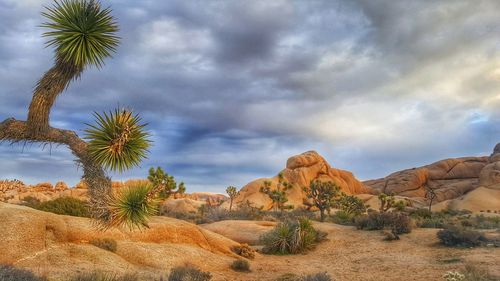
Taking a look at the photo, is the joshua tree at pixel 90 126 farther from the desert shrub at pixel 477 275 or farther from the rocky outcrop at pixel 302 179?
the rocky outcrop at pixel 302 179

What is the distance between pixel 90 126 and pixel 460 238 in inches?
662

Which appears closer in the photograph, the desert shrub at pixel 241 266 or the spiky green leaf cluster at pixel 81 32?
the spiky green leaf cluster at pixel 81 32

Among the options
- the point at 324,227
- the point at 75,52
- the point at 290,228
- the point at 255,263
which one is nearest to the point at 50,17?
the point at 75,52

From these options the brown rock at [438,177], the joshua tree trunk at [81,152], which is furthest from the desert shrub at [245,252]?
the brown rock at [438,177]

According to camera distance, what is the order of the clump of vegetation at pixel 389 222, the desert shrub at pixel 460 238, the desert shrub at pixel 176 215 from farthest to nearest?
the desert shrub at pixel 176 215 < the clump of vegetation at pixel 389 222 < the desert shrub at pixel 460 238

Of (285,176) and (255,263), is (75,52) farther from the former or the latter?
(285,176)

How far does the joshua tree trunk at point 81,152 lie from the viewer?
944 cm

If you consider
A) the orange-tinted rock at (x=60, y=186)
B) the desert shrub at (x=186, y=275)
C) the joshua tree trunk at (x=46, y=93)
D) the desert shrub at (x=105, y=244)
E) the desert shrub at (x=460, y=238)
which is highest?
the orange-tinted rock at (x=60, y=186)

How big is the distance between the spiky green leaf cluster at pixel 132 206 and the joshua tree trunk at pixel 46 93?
2.60 meters

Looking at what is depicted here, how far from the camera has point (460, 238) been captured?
725 inches

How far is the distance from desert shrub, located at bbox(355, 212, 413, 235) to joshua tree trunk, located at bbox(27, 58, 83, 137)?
57.4 ft

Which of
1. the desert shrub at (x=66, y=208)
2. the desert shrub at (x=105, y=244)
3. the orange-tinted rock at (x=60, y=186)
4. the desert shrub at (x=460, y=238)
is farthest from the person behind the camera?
the orange-tinted rock at (x=60, y=186)

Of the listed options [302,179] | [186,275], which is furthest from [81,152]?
[302,179]

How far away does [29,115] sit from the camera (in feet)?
32.5
